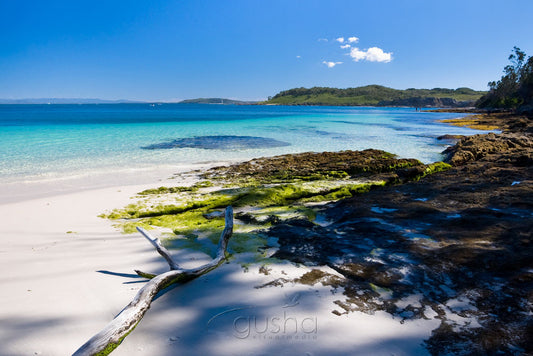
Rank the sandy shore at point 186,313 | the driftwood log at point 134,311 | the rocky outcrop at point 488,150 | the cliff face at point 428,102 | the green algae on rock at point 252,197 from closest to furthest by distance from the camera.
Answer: the driftwood log at point 134,311 → the sandy shore at point 186,313 → the green algae on rock at point 252,197 → the rocky outcrop at point 488,150 → the cliff face at point 428,102

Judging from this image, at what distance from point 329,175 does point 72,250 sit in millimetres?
7382

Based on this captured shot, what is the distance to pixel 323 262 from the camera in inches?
121

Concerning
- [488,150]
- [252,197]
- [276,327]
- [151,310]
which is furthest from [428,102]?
[151,310]

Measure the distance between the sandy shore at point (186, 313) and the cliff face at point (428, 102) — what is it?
499 feet

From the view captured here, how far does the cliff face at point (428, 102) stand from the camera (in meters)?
130

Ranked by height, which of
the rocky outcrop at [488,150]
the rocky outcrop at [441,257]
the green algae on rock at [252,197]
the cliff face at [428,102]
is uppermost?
the cliff face at [428,102]

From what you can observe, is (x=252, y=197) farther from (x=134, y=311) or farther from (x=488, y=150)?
(x=488, y=150)

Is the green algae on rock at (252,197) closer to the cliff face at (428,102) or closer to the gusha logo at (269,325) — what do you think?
the gusha logo at (269,325)

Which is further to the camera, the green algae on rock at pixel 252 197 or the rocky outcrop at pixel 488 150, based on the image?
the rocky outcrop at pixel 488 150

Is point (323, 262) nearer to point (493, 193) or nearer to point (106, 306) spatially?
point (106, 306)

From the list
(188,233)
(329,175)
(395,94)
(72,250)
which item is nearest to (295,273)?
(188,233)

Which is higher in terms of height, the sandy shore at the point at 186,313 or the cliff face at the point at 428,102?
the cliff face at the point at 428,102

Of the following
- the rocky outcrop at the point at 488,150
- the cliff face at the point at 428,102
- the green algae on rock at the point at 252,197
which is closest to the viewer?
Answer: the green algae on rock at the point at 252,197

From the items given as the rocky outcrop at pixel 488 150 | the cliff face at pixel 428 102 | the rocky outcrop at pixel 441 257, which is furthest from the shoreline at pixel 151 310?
the cliff face at pixel 428 102
